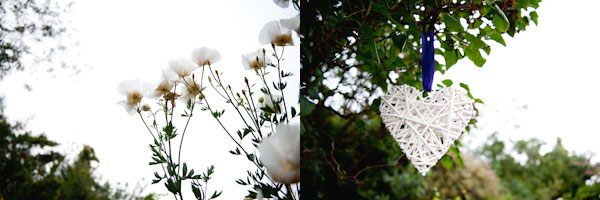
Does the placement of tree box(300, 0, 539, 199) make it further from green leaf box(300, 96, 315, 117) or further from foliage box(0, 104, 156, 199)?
foliage box(0, 104, 156, 199)

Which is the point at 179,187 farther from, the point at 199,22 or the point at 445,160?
the point at 445,160

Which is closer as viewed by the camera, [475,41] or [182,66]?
[182,66]

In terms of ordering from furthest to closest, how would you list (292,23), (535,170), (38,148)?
(535,170) → (292,23) → (38,148)

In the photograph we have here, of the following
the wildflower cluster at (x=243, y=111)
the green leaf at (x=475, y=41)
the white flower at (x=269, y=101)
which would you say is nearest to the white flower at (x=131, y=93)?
the wildflower cluster at (x=243, y=111)

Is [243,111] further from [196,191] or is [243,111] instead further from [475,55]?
[475,55]

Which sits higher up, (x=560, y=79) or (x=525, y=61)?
(x=525, y=61)

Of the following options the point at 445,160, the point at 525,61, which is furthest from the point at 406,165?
the point at 525,61

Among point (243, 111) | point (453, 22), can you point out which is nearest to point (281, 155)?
point (243, 111)
